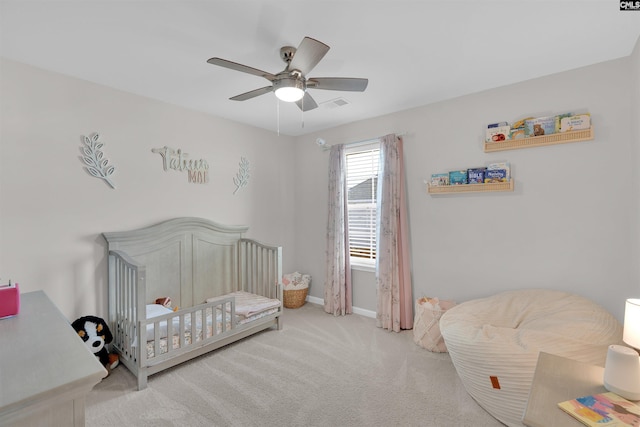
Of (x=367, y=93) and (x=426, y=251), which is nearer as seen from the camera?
(x=367, y=93)

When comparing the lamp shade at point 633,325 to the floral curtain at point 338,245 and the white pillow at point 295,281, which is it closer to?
the floral curtain at point 338,245

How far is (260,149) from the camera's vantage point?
3.91 m

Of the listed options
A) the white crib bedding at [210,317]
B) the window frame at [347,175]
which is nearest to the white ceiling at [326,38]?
the window frame at [347,175]

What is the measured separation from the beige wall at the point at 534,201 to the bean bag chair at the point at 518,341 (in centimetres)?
31

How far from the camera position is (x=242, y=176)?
3684mm

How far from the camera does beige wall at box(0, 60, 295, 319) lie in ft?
7.06

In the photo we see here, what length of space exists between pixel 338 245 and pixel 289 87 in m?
2.21

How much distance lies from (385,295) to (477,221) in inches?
47.4

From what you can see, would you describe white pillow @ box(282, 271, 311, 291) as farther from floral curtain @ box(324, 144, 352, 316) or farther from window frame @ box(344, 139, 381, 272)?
window frame @ box(344, 139, 381, 272)

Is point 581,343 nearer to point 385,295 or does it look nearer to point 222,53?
point 385,295

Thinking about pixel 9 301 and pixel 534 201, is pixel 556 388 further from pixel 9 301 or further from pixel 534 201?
pixel 9 301

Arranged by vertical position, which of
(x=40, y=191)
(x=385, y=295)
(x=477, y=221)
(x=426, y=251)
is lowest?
(x=385, y=295)

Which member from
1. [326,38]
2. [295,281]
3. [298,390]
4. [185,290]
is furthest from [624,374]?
[295,281]

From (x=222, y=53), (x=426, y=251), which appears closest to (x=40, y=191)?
(x=222, y=53)
